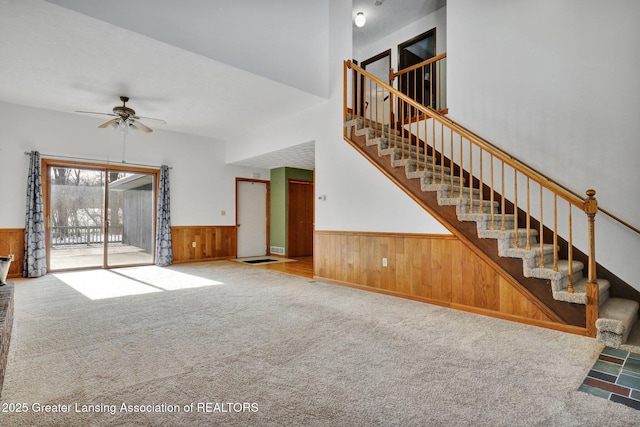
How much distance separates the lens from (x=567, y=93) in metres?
3.69

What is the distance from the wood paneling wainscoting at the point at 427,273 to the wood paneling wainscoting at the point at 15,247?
5.08 meters

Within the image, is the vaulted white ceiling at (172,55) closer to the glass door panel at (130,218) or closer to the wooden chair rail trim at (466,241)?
the glass door panel at (130,218)

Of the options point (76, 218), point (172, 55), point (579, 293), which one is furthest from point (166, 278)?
point (579, 293)

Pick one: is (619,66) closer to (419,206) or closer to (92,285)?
(419,206)

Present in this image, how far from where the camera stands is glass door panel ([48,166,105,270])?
5.98 metres

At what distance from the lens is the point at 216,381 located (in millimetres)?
1998

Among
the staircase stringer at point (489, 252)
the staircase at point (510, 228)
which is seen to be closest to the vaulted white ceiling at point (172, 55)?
the staircase at point (510, 228)

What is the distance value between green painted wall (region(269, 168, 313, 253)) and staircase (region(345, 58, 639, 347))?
381cm

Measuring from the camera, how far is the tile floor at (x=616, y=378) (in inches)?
73.5

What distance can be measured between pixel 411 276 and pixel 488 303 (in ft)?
3.10

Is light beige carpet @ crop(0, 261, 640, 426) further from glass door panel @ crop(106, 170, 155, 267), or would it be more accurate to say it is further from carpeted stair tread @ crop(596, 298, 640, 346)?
glass door panel @ crop(106, 170, 155, 267)

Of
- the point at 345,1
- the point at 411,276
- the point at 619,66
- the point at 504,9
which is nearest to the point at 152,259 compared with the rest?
the point at 411,276

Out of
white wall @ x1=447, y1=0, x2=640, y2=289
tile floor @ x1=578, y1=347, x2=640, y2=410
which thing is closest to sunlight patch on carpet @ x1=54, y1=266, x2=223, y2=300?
tile floor @ x1=578, y1=347, x2=640, y2=410

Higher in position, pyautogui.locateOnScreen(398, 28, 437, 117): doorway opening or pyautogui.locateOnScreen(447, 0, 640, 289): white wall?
pyautogui.locateOnScreen(398, 28, 437, 117): doorway opening
